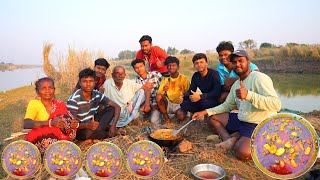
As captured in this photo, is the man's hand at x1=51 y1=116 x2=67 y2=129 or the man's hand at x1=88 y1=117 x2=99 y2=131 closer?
the man's hand at x1=51 y1=116 x2=67 y2=129

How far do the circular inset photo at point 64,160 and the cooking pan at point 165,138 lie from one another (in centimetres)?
107

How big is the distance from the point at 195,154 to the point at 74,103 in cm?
187

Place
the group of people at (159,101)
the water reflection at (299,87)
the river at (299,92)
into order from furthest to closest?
1. the water reflection at (299,87)
2. the river at (299,92)
3. the group of people at (159,101)

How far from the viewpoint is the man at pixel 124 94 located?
14.7ft

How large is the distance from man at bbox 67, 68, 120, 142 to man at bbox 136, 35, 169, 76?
6.17 ft

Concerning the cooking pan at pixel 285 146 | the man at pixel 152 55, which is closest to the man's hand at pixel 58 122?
the cooking pan at pixel 285 146

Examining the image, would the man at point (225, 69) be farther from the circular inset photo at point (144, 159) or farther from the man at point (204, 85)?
the circular inset photo at point (144, 159)

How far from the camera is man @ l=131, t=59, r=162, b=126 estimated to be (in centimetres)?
493

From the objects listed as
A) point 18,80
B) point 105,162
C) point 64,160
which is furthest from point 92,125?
point 18,80

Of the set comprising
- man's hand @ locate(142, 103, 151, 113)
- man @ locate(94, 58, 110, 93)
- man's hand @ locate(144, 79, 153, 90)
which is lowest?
man's hand @ locate(142, 103, 151, 113)

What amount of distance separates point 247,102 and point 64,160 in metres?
2.22

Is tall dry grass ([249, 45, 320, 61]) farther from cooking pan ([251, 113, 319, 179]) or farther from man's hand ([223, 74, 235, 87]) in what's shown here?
cooking pan ([251, 113, 319, 179])

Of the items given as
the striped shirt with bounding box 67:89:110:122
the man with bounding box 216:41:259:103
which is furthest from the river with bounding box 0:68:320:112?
the striped shirt with bounding box 67:89:110:122

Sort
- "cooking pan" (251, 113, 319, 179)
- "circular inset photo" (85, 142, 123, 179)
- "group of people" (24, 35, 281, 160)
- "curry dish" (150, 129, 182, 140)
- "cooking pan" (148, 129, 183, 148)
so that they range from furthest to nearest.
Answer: "curry dish" (150, 129, 182, 140) → "cooking pan" (148, 129, 183, 148) → "group of people" (24, 35, 281, 160) → "circular inset photo" (85, 142, 123, 179) → "cooking pan" (251, 113, 319, 179)
